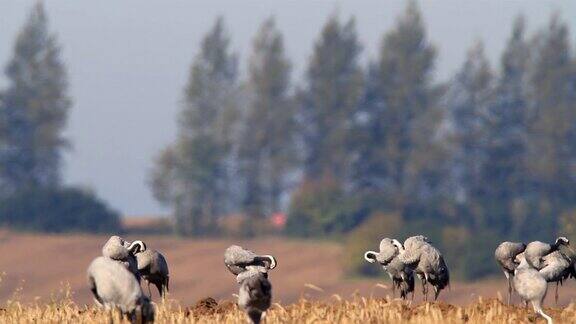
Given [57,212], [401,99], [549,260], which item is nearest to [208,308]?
[549,260]

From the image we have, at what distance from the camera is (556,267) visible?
19406mm

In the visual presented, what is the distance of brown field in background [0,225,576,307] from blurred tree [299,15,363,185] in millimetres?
9370

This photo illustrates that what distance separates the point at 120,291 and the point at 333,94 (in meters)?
85.3

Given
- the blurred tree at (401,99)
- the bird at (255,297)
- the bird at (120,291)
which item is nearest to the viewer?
the bird at (255,297)

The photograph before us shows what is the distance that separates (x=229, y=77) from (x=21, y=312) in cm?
8124

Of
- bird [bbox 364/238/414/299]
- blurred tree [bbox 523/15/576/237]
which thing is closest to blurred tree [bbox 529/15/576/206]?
blurred tree [bbox 523/15/576/237]

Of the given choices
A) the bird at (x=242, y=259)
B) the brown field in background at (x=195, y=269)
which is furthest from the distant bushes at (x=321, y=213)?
the bird at (x=242, y=259)

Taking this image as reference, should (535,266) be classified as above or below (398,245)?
below

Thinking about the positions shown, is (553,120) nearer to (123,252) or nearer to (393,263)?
(393,263)

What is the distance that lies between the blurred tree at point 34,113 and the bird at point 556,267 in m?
80.4

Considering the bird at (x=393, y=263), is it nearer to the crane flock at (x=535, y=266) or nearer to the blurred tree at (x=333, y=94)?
the crane flock at (x=535, y=266)

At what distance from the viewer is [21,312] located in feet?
63.7

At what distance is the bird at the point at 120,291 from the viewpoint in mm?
15766

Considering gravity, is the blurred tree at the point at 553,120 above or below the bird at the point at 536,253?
above
